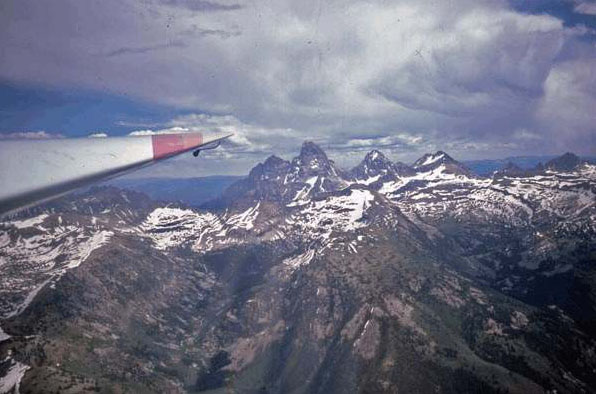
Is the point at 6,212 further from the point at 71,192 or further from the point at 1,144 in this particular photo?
the point at 1,144

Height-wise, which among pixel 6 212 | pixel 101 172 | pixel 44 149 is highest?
pixel 44 149

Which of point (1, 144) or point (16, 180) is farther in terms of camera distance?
point (1, 144)

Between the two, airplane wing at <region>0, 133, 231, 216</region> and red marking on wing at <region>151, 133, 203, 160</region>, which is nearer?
airplane wing at <region>0, 133, 231, 216</region>

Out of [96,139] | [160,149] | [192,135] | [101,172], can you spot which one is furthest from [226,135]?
[101,172]

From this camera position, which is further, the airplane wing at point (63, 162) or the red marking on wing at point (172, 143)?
the red marking on wing at point (172, 143)

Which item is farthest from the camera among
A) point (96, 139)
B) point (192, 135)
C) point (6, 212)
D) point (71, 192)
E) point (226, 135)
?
point (226, 135)

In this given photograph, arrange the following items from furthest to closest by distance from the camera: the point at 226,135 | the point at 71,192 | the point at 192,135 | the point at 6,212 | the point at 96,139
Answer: the point at 226,135 → the point at 192,135 → the point at 96,139 → the point at 71,192 → the point at 6,212
